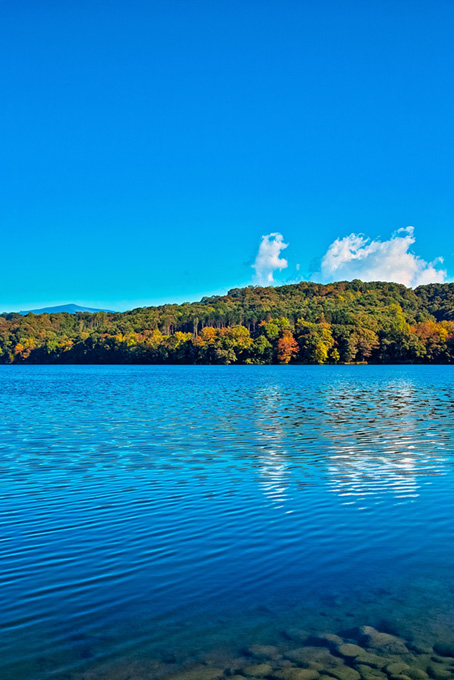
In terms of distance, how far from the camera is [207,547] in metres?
10.1

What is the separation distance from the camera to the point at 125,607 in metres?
7.64

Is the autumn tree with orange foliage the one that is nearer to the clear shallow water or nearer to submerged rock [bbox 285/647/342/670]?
the clear shallow water

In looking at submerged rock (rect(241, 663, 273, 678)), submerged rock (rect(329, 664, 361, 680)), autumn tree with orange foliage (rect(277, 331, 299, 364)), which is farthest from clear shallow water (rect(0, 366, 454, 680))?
autumn tree with orange foliage (rect(277, 331, 299, 364))

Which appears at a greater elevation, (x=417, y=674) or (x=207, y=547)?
(x=207, y=547)

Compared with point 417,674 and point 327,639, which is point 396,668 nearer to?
point 417,674

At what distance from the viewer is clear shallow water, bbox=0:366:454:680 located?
22.8ft

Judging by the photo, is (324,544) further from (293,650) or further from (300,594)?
(293,650)

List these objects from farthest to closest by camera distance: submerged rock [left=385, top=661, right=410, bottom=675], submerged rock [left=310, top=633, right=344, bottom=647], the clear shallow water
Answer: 1. the clear shallow water
2. submerged rock [left=310, top=633, right=344, bottom=647]
3. submerged rock [left=385, top=661, right=410, bottom=675]

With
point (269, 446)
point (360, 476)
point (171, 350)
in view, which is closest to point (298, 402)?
point (269, 446)

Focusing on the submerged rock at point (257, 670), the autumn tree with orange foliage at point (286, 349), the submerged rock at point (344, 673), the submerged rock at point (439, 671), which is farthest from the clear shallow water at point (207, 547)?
the autumn tree with orange foliage at point (286, 349)

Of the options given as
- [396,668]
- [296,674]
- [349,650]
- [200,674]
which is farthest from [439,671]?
[200,674]

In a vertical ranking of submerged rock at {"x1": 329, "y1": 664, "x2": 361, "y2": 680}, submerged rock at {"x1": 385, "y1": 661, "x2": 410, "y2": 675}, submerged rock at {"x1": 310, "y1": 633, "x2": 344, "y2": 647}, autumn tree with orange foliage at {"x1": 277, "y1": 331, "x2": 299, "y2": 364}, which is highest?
autumn tree with orange foliage at {"x1": 277, "y1": 331, "x2": 299, "y2": 364}

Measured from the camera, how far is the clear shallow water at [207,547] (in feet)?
22.8

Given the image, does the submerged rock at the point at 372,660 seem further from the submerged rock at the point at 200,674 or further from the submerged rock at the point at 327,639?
the submerged rock at the point at 200,674
